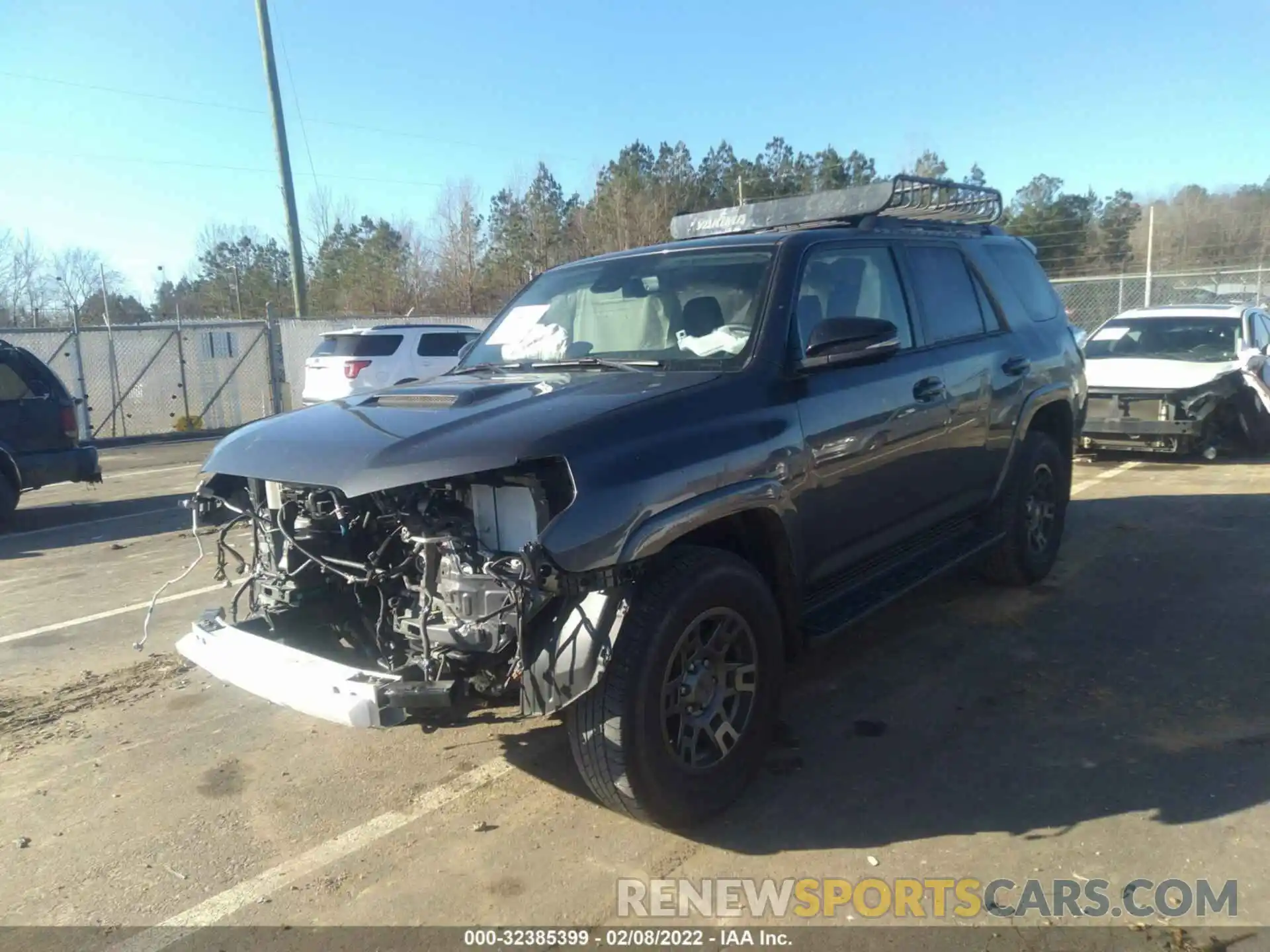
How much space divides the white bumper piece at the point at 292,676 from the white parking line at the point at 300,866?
1.78 ft

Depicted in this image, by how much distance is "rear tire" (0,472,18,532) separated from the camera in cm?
953

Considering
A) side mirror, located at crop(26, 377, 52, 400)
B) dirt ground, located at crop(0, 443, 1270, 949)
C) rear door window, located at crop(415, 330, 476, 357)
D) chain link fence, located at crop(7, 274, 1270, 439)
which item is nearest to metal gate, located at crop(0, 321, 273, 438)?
chain link fence, located at crop(7, 274, 1270, 439)

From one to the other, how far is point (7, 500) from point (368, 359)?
604 cm

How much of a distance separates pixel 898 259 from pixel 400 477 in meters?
2.94

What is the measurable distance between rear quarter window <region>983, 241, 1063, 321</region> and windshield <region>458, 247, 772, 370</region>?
2312mm

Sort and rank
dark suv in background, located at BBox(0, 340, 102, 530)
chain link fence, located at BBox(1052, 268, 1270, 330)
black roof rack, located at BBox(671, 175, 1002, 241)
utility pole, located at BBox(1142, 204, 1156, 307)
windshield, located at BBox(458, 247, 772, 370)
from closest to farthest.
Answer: windshield, located at BBox(458, 247, 772, 370), black roof rack, located at BBox(671, 175, 1002, 241), dark suv in background, located at BBox(0, 340, 102, 530), utility pole, located at BBox(1142, 204, 1156, 307), chain link fence, located at BBox(1052, 268, 1270, 330)

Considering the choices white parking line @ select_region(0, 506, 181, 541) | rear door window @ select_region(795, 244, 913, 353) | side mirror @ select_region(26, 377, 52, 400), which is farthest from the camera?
side mirror @ select_region(26, 377, 52, 400)

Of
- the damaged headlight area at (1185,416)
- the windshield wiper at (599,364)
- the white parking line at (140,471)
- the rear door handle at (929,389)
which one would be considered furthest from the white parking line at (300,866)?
the white parking line at (140,471)

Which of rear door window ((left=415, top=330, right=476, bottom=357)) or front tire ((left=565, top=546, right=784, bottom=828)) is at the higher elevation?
rear door window ((left=415, top=330, right=476, bottom=357))

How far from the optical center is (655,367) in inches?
153

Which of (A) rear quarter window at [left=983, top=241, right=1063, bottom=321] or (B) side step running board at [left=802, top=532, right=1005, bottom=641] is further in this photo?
(A) rear quarter window at [left=983, top=241, right=1063, bottom=321]

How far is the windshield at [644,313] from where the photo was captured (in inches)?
157

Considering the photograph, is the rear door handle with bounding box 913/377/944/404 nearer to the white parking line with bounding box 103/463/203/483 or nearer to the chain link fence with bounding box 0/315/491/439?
the white parking line with bounding box 103/463/203/483

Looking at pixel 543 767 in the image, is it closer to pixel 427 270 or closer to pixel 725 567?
pixel 725 567
